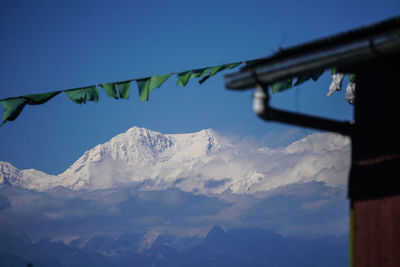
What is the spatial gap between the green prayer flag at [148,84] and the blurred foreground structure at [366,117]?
172 inches

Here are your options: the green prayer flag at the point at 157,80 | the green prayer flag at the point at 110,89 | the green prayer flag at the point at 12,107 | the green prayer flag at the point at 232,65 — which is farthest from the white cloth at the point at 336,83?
the green prayer flag at the point at 12,107

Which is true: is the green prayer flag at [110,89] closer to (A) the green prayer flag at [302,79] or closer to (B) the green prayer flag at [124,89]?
(B) the green prayer flag at [124,89]

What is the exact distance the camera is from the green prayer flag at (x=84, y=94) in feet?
31.0

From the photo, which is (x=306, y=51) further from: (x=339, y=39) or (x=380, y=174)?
(x=380, y=174)

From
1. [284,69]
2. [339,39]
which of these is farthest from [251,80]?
[339,39]

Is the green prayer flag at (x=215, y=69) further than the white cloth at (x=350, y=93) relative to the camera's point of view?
No

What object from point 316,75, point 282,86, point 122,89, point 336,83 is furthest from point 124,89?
point 336,83

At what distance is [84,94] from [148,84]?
4.14 feet

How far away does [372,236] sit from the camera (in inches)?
201

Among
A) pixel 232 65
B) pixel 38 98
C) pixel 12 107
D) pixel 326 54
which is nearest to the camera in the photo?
pixel 326 54

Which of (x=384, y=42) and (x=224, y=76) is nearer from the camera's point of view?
(x=384, y=42)

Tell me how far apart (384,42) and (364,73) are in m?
1.32

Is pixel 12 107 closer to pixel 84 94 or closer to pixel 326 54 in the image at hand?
pixel 84 94

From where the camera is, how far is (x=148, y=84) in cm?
941
